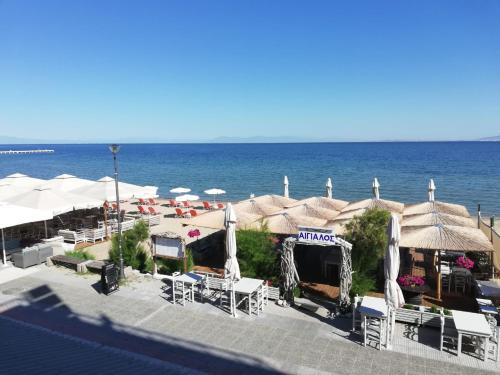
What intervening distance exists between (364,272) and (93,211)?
14.8 metres

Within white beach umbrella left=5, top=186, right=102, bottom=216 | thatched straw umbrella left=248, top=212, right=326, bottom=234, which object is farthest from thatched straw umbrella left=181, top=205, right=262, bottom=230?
white beach umbrella left=5, top=186, right=102, bottom=216

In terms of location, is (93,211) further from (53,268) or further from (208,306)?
(208,306)

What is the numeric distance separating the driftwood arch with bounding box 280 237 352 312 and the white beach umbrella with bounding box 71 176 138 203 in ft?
32.5

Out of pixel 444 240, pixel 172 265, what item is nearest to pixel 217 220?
pixel 172 265

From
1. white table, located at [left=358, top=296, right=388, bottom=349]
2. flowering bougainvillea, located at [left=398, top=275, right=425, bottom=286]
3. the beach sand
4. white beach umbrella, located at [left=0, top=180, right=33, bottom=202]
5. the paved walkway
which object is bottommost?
the beach sand

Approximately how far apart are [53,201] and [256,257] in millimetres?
9408

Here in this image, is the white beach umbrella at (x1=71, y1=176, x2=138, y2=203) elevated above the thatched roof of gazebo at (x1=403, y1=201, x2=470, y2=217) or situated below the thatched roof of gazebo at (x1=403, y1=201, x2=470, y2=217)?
above

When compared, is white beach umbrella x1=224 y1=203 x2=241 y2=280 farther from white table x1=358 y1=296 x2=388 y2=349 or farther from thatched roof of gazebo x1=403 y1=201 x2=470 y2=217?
thatched roof of gazebo x1=403 y1=201 x2=470 y2=217

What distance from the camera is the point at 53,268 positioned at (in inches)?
488

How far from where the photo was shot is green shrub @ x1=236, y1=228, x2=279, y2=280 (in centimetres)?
1031

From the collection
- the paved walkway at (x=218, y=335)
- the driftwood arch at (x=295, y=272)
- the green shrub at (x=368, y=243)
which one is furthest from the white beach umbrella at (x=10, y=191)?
the green shrub at (x=368, y=243)

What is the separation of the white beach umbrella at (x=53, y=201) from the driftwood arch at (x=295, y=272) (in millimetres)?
9431

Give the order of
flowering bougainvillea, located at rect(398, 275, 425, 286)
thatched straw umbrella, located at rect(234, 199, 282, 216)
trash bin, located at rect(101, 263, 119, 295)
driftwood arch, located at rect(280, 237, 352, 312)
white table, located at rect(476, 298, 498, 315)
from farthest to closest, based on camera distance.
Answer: thatched straw umbrella, located at rect(234, 199, 282, 216) < trash bin, located at rect(101, 263, 119, 295) < flowering bougainvillea, located at rect(398, 275, 425, 286) < driftwood arch, located at rect(280, 237, 352, 312) < white table, located at rect(476, 298, 498, 315)

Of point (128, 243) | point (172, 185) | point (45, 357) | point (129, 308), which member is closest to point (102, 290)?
point (129, 308)
